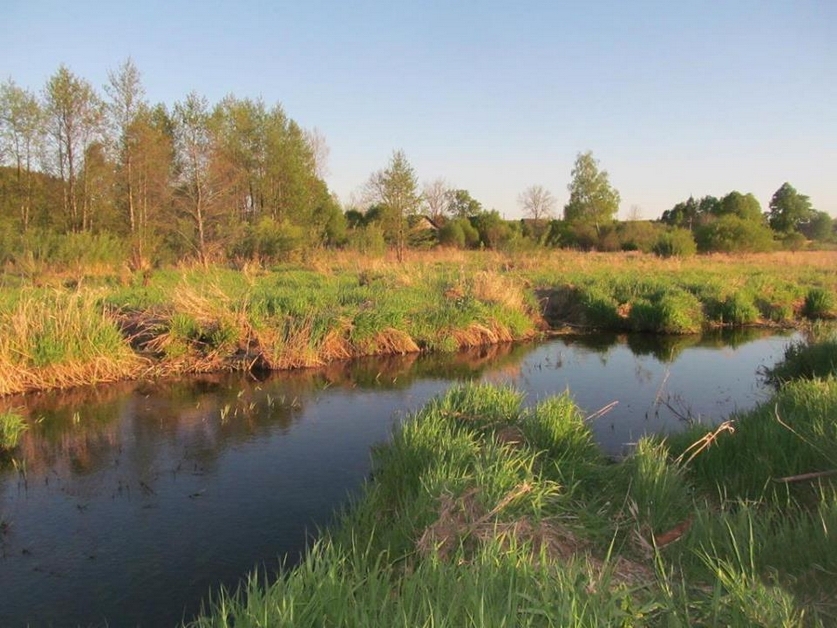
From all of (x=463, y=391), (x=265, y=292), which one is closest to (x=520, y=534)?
(x=463, y=391)

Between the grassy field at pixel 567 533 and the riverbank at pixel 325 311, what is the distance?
5254mm

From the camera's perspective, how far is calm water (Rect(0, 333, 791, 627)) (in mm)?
4773

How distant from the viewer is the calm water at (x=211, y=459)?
15.7ft

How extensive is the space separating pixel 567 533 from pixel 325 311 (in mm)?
8948

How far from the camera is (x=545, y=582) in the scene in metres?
3.04

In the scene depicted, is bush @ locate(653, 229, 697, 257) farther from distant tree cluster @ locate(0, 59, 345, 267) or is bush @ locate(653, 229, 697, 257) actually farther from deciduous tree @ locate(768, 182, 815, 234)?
deciduous tree @ locate(768, 182, 815, 234)

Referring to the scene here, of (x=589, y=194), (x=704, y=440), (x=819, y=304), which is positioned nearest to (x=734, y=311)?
(x=819, y=304)

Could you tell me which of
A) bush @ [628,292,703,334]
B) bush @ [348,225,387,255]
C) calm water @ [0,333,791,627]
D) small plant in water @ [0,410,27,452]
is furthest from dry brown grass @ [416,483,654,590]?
bush @ [348,225,387,255]

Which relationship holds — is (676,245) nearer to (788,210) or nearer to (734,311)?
(734,311)

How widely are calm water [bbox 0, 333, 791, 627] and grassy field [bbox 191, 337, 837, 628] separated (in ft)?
1.91

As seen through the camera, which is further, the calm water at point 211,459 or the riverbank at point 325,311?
the riverbank at point 325,311

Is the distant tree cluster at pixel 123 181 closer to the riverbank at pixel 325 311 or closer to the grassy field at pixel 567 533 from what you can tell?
the riverbank at pixel 325 311

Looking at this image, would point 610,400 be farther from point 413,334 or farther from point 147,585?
point 147,585

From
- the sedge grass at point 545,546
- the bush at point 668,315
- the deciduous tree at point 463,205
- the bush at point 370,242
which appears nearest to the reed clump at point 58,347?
the sedge grass at point 545,546
